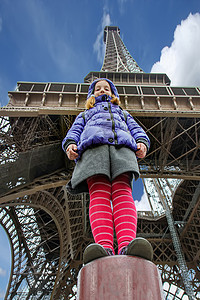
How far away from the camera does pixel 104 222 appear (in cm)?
181

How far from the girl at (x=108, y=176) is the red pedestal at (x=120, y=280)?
0.09m

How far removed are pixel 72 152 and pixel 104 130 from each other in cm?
43

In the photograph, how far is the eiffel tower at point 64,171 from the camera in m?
9.20

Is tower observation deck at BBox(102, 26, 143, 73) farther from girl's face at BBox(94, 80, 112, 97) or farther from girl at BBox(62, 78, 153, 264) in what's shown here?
girl at BBox(62, 78, 153, 264)

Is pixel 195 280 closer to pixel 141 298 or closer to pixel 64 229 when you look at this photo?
pixel 64 229

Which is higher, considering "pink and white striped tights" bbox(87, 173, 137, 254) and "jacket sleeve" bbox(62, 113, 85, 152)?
"jacket sleeve" bbox(62, 113, 85, 152)

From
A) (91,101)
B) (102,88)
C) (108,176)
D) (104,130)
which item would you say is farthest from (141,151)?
(102,88)

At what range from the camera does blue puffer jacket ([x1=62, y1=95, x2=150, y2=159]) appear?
2.23 metres

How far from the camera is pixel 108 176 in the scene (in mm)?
1976

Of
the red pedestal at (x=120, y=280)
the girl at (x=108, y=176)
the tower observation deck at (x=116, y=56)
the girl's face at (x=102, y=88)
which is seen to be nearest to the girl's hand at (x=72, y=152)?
the girl at (x=108, y=176)

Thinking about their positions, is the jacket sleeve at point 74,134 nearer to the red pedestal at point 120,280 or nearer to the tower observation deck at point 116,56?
the red pedestal at point 120,280

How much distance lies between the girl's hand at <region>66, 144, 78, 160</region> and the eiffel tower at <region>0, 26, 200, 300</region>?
6133mm

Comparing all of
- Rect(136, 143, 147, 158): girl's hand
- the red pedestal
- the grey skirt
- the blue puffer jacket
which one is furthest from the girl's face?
the red pedestal

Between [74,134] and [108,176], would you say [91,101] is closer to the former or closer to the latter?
[74,134]
